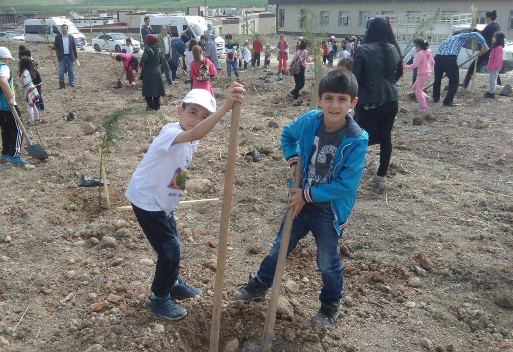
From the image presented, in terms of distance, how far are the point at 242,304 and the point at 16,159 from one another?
4.20 metres

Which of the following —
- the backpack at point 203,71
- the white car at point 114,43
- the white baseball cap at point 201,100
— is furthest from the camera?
the white car at point 114,43

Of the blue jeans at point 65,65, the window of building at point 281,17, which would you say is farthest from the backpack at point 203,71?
the window of building at point 281,17

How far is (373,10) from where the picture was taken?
36.4m

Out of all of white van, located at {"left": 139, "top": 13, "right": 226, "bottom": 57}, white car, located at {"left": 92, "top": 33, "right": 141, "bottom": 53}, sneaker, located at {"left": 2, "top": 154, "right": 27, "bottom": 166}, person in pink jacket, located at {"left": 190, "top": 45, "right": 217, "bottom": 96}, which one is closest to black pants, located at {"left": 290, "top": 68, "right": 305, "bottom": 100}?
person in pink jacket, located at {"left": 190, "top": 45, "right": 217, "bottom": 96}

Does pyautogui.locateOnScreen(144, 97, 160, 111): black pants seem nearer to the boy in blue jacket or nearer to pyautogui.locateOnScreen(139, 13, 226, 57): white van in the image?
the boy in blue jacket

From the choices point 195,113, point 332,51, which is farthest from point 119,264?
point 332,51

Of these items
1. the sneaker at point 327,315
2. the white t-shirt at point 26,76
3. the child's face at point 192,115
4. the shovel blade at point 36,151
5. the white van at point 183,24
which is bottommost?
the sneaker at point 327,315

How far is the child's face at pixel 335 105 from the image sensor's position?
2.54m

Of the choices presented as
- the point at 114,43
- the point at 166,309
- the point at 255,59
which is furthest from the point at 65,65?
the point at 114,43

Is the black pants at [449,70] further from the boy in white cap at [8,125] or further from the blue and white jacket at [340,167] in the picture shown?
→ the boy in white cap at [8,125]

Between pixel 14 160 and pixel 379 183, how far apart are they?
176 inches

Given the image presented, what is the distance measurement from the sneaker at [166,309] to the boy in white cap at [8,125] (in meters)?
3.86

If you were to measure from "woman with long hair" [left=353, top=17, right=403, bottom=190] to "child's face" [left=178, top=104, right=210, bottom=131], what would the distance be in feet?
8.34

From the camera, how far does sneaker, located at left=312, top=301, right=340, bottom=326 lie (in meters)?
2.94
